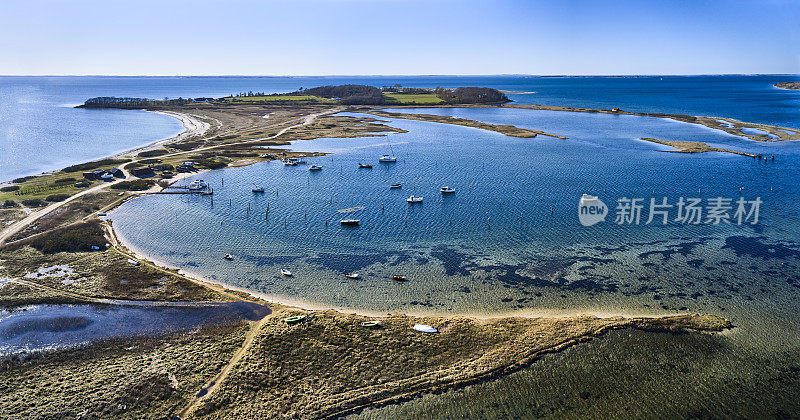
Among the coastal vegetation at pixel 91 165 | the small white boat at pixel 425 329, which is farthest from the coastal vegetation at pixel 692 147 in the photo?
the coastal vegetation at pixel 91 165

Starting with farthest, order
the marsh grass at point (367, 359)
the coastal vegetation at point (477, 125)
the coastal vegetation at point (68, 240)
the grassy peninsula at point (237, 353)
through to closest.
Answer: the coastal vegetation at point (477, 125) → the coastal vegetation at point (68, 240) → the marsh grass at point (367, 359) → the grassy peninsula at point (237, 353)

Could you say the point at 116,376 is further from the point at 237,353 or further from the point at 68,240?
the point at 68,240

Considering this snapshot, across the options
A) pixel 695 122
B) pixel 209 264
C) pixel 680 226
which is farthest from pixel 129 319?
pixel 695 122

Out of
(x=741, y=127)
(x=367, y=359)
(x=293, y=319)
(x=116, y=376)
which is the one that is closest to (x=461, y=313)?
(x=367, y=359)

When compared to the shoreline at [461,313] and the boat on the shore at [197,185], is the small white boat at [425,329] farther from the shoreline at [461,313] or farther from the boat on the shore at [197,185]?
the boat on the shore at [197,185]

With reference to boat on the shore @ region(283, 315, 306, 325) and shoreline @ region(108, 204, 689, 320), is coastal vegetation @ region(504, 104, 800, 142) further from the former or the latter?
boat on the shore @ region(283, 315, 306, 325)

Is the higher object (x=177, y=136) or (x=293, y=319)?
(x=177, y=136)

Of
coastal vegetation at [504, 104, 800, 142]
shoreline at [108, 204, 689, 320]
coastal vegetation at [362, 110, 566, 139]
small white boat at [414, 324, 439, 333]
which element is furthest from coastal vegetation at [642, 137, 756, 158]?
small white boat at [414, 324, 439, 333]
